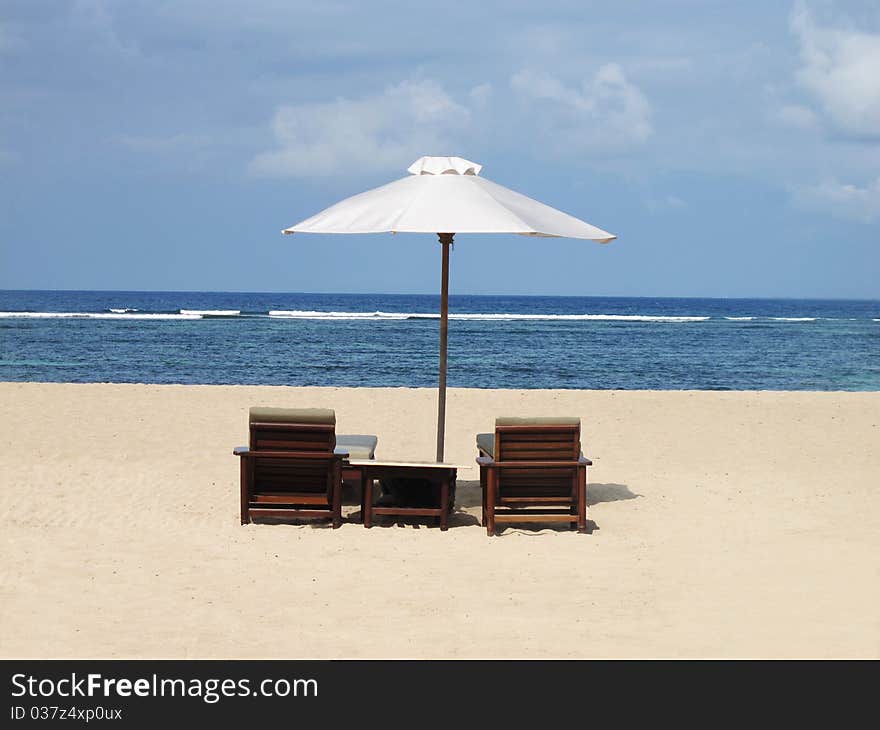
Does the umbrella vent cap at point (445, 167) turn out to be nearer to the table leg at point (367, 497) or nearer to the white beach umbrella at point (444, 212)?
the white beach umbrella at point (444, 212)

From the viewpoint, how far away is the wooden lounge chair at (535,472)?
7.07 meters

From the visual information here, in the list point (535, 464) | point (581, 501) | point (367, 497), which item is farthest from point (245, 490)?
point (581, 501)

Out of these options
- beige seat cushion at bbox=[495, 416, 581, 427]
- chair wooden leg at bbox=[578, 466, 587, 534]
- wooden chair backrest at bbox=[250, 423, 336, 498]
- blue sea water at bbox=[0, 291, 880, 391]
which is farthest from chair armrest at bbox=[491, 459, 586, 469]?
blue sea water at bbox=[0, 291, 880, 391]

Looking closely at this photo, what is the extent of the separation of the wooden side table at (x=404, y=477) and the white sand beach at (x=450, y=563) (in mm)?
115

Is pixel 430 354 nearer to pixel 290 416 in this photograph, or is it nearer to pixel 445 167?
pixel 445 167

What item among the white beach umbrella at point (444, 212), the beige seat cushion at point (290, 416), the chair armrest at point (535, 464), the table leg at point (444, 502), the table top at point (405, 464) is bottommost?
the table leg at point (444, 502)

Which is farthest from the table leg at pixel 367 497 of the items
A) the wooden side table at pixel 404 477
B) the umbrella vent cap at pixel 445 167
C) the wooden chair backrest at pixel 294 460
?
the umbrella vent cap at pixel 445 167

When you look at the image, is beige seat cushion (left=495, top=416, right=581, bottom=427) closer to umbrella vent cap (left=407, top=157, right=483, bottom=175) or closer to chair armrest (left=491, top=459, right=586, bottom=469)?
chair armrest (left=491, top=459, right=586, bottom=469)

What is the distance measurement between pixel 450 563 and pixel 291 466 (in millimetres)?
1418

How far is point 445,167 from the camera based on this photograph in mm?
7742

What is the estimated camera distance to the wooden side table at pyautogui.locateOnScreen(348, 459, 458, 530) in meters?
7.20

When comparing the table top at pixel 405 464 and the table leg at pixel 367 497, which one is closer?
the table top at pixel 405 464

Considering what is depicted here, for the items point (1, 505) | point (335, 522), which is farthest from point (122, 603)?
point (1, 505)

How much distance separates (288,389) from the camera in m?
18.6
